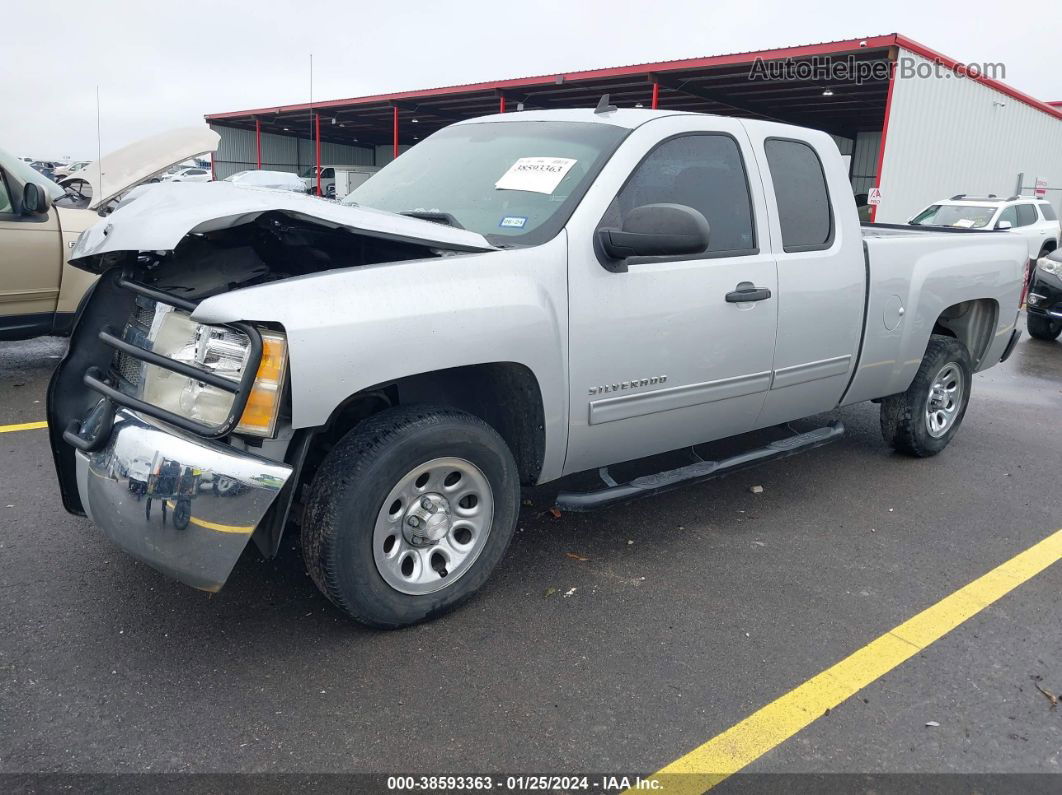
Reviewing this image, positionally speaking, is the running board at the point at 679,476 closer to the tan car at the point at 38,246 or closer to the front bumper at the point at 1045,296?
the tan car at the point at 38,246

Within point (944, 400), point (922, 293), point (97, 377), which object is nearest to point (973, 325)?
point (944, 400)

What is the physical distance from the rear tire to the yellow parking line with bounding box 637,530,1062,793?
26.5 feet

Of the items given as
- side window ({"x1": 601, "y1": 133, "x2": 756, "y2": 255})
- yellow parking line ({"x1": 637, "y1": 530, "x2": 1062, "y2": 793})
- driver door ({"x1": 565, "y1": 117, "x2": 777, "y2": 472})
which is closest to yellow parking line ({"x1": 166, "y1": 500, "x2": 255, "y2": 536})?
driver door ({"x1": 565, "y1": 117, "x2": 777, "y2": 472})

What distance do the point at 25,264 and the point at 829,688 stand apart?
6082mm

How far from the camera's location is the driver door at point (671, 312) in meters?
3.33

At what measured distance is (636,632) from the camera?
319cm

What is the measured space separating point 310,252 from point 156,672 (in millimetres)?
1553

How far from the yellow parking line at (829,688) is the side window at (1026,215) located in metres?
15.3

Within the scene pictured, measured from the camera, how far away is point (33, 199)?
6219 millimetres

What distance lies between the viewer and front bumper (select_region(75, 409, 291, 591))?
256 centimetres

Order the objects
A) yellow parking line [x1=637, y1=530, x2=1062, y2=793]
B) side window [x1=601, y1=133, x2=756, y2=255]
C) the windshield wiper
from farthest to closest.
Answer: side window [x1=601, y1=133, x2=756, y2=255], the windshield wiper, yellow parking line [x1=637, y1=530, x2=1062, y2=793]

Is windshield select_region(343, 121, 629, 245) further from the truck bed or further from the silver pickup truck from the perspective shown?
the truck bed

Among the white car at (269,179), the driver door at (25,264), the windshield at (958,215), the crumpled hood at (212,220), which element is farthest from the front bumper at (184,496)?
the windshield at (958,215)

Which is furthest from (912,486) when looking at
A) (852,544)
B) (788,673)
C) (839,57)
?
(839,57)
